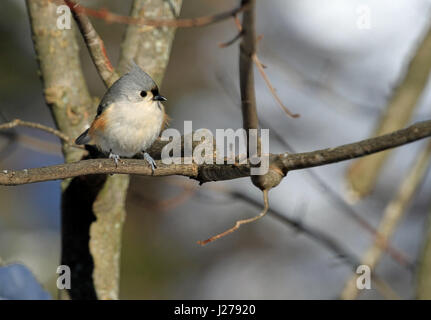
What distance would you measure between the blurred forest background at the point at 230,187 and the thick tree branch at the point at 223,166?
3545 millimetres

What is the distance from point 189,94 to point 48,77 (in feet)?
13.3

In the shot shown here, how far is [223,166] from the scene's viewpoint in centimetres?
178

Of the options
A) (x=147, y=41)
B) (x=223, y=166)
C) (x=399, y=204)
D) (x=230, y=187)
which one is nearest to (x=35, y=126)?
(x=147, y=41)

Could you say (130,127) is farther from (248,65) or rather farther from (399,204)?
(399,204)

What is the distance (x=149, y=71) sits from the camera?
2768mm

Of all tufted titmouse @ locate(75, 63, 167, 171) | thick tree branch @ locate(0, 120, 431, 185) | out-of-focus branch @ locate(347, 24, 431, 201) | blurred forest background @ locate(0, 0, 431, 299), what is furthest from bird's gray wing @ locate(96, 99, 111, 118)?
blurred forest background @ locate(0, 0, 431, 299)

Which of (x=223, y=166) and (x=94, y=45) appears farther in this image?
(x=94, y=45)

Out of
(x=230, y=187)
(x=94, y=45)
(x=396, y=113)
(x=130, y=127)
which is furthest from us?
(x=230, y=187)

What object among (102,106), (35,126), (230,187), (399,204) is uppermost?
(230,187)

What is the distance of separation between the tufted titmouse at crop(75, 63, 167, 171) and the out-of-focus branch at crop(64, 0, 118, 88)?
0.08 metres

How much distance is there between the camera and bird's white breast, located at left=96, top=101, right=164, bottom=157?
2516mm

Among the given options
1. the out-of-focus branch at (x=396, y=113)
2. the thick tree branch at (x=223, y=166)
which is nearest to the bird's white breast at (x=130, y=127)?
the thick tree branch at (x=223, y=166)

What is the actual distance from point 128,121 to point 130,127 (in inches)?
1.5

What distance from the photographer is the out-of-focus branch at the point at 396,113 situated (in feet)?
9.34
